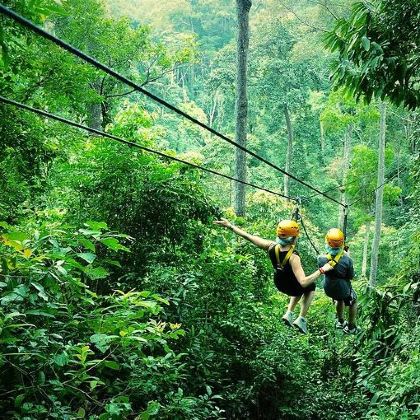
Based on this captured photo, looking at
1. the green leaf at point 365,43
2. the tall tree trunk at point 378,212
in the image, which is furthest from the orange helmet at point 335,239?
the tall tree trunk at point 378,212

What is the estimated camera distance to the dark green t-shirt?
551cm

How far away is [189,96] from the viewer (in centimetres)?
4053

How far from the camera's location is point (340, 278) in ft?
18.3

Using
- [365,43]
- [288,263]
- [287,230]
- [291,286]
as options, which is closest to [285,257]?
[288,263]

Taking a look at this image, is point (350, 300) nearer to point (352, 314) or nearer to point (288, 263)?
point (352, 314)

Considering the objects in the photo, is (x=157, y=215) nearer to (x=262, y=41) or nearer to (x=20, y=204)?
(x=20, y=204)

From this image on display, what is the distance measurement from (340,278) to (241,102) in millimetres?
5579

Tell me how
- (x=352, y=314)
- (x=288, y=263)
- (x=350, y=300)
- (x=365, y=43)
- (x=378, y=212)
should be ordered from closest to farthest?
(x=365, y=43) → (x=288, y=263) → (x=350, y=300) → (x=352, y=314) → (x=378, y=212)

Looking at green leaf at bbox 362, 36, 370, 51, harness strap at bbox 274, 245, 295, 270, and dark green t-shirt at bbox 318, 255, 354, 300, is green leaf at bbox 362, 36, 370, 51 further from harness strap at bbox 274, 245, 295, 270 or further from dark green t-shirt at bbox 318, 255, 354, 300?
dark green t-shirt at bbox 318, 255, 354, 300

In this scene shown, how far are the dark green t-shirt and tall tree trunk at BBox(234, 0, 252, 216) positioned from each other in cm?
460

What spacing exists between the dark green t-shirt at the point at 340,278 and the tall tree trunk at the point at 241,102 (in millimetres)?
4601

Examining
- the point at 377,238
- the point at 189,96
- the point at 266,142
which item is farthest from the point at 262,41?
the point at 189,96

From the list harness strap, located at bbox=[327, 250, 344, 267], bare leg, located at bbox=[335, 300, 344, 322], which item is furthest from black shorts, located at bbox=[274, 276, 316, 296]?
bare leg, located at bbox=[335, 300, 344, 322]

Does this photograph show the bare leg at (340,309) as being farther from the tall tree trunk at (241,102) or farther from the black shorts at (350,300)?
the tall tree trunk at (241,102)
